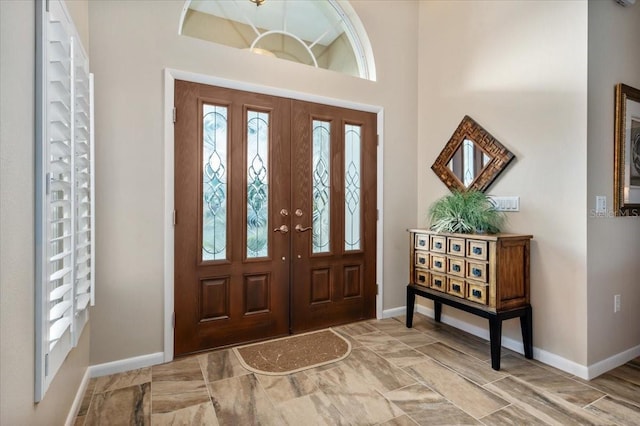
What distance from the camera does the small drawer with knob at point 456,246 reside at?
8.78 feet

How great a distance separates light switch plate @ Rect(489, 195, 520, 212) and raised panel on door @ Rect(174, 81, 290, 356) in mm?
1745

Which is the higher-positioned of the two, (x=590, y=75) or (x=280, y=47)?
(x=280, y=47)

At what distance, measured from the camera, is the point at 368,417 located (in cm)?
187

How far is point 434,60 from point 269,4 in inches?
66.5

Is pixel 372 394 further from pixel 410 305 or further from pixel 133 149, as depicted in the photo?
pixel 133 149

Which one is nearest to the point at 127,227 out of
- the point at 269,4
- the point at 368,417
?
the point at 368,417

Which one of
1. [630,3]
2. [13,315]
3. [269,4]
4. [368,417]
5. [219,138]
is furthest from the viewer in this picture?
[269,4]

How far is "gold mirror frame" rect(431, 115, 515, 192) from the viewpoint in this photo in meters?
2.82

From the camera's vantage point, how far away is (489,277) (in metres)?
2.46

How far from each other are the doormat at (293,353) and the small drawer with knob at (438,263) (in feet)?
3.18

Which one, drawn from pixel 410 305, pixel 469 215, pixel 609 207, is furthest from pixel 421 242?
pixel 609 207

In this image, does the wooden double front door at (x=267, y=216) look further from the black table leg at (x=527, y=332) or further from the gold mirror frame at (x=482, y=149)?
the black table leg at (x=527, y=332)

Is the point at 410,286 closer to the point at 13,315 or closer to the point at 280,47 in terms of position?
the point at 280,47

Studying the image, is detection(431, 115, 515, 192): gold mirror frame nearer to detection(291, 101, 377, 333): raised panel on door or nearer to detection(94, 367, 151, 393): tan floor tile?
detection(291, 101, 377, 333): raised panel on door
